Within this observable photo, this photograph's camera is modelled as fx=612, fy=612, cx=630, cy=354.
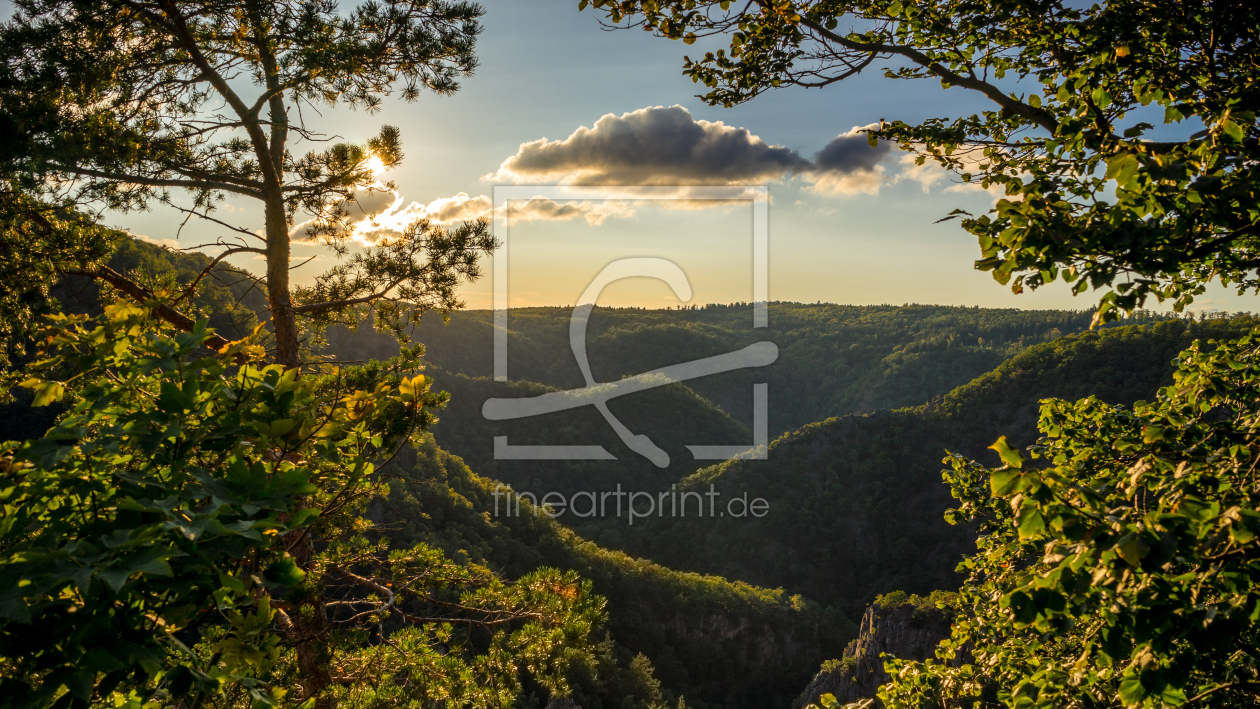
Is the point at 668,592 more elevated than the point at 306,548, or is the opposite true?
the point at 306,548

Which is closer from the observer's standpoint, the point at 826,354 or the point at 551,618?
the point at 551,618

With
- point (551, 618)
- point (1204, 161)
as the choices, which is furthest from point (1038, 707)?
point (551, 618)

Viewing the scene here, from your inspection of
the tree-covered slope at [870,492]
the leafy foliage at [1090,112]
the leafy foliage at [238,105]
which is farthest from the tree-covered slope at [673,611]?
the leafy foliage at [1090,112]

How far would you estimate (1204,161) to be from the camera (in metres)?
2.09

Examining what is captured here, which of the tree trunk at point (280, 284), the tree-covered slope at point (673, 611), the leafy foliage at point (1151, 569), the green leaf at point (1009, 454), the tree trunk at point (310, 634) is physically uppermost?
the tree trunk at point (280, 284)

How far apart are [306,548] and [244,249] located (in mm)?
2681

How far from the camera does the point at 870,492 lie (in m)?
50.5

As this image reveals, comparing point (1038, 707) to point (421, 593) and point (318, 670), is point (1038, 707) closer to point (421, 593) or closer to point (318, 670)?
point (421, 593)

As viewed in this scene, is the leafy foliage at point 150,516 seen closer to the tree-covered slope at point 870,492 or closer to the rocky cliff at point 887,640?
the rocky cliff at point 887,640

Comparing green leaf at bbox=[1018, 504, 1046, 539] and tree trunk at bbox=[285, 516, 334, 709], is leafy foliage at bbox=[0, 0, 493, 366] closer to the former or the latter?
tree trunk at bbox=[285, 516, 334, 709]

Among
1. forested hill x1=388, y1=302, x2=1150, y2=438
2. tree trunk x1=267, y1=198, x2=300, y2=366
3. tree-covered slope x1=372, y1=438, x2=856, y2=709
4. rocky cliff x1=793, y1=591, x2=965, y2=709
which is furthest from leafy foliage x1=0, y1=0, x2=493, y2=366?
forested hill x1=388, y1=302, x2=1150, y2=438

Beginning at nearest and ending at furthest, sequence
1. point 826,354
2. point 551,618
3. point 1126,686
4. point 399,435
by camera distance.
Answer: point 1126,686
point 399,435
point 551,618
point 826,354

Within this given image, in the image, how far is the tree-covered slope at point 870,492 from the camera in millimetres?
45625

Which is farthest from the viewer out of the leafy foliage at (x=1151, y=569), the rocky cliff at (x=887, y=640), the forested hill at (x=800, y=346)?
the forested hill at (x=800, y=346)
